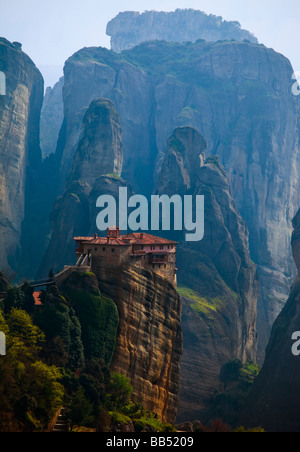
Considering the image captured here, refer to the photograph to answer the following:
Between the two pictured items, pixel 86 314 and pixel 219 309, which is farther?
pixel 219 309

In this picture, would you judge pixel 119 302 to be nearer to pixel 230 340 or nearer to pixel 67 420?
pixel 67 420

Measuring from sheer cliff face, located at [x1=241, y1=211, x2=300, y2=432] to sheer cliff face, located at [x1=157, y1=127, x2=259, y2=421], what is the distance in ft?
35.6

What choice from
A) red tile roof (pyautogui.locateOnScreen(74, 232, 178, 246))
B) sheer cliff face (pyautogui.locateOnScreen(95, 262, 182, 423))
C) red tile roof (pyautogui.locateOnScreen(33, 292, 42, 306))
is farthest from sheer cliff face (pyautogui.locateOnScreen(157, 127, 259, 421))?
red tile roof (pyautogui.locateOnScreen(33, 292, 42, 306))

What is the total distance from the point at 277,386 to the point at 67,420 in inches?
2797

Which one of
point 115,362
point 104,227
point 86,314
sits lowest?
point 115,362

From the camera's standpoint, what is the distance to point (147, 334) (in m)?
89.8

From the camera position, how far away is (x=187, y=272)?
6668 inches

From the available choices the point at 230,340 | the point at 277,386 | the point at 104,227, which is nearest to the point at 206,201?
the point at 104,227

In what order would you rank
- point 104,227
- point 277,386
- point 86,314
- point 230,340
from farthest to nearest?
point 104,227, point 230,340, point 277,386, point 86,314

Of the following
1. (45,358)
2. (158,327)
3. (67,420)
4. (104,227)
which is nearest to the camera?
(67,420)

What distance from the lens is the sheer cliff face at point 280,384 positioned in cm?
12988

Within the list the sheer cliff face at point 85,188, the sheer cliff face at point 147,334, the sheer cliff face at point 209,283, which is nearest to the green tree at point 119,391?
the sheer cliff face at point 147,334

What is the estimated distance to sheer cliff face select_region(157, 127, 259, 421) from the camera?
489 feet

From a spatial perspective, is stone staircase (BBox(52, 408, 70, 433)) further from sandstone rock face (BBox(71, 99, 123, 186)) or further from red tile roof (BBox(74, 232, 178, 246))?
sandstone rock face (BBox(71, 99, 123, 186))
